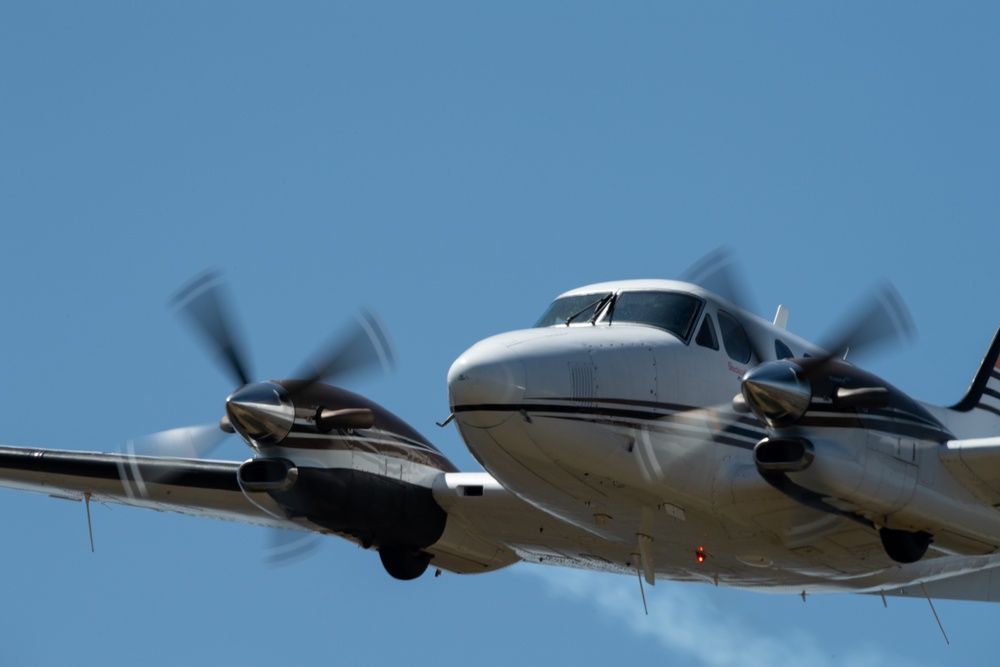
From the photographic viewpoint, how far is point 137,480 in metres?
18.2

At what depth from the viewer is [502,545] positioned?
17.8 meters

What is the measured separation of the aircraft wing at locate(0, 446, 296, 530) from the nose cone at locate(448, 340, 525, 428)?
4925 mm

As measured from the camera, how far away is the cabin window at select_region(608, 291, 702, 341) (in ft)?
48.6

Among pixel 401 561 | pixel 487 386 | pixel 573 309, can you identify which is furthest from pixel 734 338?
pixel 401 561

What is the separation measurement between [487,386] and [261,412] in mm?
3640

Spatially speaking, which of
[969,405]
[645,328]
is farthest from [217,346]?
[969,405]

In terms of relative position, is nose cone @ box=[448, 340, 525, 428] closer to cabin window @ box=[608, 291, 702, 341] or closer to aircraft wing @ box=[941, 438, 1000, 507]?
cabin window @ box=[608, 291, 702, 341]

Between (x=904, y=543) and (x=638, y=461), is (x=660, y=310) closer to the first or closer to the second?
(x=638, y=461)

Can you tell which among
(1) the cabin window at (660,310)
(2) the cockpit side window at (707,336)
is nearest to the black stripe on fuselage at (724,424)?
(2) the cockpit side window at (707,336)

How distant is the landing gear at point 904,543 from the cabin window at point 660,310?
277cm

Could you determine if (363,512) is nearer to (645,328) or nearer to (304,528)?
(304,528)

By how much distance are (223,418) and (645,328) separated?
218 inches

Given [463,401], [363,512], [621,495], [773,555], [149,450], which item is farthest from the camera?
[149,450]

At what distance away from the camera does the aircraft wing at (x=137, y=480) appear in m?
18.0
